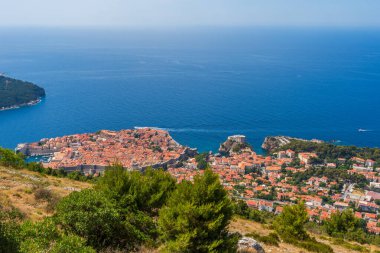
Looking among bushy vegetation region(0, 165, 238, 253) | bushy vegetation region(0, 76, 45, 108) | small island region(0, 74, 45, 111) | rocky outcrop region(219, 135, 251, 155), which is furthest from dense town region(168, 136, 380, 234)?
bushy vegetation region(0, 76, 45, 108)

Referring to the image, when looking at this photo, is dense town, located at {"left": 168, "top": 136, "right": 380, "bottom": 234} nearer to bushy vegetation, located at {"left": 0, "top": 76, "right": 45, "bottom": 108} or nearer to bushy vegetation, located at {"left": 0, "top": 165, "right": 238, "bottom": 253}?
bushy vegetation, located at {"left": 0, "top": 165, "right": 238, "bottom": 253}

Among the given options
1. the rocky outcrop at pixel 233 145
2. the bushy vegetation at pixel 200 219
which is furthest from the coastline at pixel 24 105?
the bushy vegetation at pixel 200 219

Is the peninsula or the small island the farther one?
the small island

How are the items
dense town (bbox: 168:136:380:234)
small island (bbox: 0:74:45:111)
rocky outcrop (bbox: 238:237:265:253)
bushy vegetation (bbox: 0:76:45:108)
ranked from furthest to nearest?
1. bushy vegetation (bbox: 0:76:45:108)
2. small island (bbox: 0:74:45:111)
3. dense town (bbox: 168:136:380:234)
4. rocky outcrop (bbox: 238:237:265:253)

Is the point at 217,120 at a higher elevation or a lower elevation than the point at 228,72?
lower

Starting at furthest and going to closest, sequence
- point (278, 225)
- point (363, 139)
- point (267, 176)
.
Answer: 1. point (363, 139)
2. point (267, 176)
3. point (278, 225)

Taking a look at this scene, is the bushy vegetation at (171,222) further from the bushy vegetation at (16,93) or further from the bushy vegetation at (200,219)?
the bushy vegetation at (16,93)

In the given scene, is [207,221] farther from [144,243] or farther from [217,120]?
[217,120]

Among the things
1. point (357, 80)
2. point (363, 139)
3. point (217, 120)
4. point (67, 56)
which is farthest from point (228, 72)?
point (67, 56)

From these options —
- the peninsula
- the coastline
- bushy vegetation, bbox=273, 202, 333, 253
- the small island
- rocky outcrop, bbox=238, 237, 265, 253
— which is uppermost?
rocky outcrop, bbox=238, 237, 265, 253
